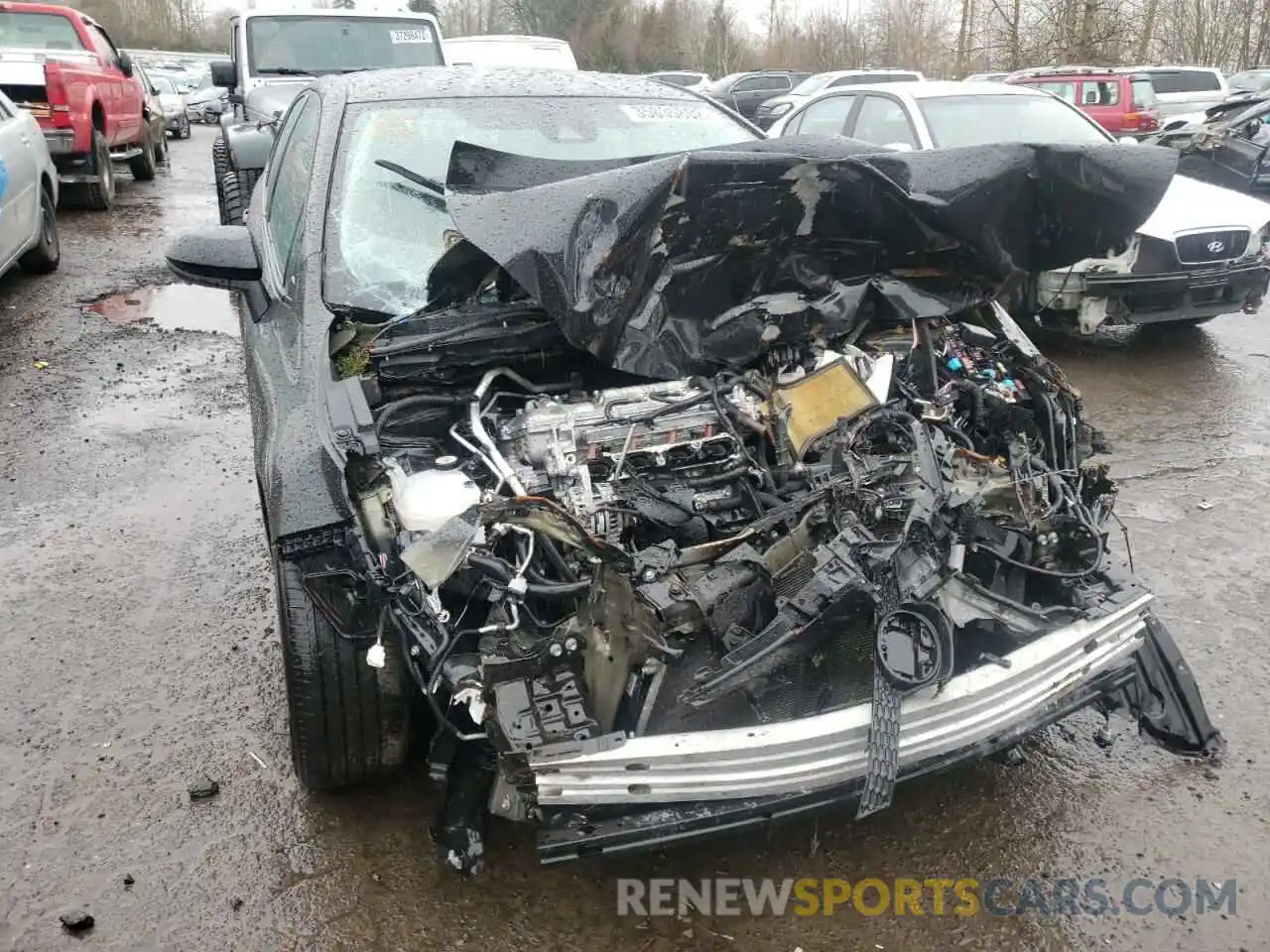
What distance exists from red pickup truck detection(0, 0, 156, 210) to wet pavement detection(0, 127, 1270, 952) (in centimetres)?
611

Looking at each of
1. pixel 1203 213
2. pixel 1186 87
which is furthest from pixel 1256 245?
pixel 1186 87

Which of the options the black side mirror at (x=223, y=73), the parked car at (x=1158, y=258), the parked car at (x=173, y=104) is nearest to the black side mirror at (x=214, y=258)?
the parked car at (x=1158, y=258)

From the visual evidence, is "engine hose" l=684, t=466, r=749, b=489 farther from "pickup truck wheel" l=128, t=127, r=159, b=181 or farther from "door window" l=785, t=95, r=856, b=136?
"pickup truck wheel" l=128, t=127, r=159, b=181

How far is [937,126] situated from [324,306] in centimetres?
505

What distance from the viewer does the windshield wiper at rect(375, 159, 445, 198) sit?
Result: 3.17 meters

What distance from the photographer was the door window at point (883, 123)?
645 cm

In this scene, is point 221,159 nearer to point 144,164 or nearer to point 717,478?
point 144,164

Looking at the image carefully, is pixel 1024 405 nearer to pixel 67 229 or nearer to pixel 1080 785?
pixel 1080 785

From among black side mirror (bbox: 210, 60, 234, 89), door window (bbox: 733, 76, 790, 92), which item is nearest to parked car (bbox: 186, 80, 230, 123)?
door window (bbox: 733, 76, 790, 92)

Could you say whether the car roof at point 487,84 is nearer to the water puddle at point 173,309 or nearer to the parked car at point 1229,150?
the water puddle at point 173,309

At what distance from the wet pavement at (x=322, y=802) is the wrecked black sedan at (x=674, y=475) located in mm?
198

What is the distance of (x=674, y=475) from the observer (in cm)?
250

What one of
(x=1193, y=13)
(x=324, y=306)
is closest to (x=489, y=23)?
(x=1193, y=13)

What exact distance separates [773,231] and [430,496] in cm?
135
